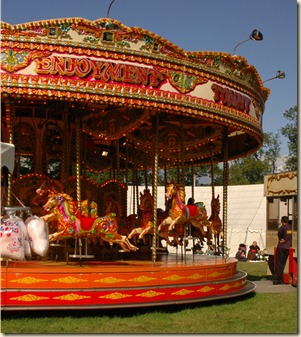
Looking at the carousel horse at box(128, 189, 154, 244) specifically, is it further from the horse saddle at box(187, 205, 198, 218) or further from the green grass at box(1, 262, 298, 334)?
the green grass at box(1, 262, 298, 334)

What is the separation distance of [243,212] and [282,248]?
64.6 feet

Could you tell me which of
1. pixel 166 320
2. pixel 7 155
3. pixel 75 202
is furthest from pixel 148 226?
pixel 7 155

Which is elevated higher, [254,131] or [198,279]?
[254,131]

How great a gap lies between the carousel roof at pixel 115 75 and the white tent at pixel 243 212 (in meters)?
19.0

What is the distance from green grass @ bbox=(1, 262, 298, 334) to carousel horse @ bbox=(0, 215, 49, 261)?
1023mm

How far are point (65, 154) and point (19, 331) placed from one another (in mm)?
4889

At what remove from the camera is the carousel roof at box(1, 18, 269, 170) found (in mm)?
10055

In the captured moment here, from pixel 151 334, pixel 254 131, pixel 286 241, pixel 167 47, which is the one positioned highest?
pixel 167 47

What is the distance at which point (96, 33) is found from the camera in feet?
34.0

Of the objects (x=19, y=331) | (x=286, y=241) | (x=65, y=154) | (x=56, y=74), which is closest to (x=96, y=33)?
(x=56, y=74)

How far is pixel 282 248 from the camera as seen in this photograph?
1459 centimetres

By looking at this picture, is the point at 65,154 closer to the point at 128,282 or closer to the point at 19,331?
the point at 128,282

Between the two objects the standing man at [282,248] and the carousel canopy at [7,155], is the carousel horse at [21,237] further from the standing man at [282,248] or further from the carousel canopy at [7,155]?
the standing man at [282,248]

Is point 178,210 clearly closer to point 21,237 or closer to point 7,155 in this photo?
point 21,237
